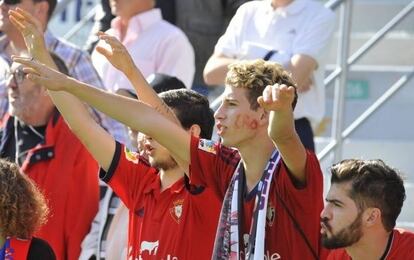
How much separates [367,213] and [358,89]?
15.3 ft

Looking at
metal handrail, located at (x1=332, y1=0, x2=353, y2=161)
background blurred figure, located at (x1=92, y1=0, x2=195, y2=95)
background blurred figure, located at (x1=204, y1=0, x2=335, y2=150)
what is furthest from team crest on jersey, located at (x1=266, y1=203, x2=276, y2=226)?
metal handrail, located at (x1=332, y1=0, x2=353, y2=161)

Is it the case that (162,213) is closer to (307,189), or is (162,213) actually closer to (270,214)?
(270,214)

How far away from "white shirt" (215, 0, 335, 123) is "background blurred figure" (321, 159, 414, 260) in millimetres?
1852

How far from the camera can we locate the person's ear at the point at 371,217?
16.6ft

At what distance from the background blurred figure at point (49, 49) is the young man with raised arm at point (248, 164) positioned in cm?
187

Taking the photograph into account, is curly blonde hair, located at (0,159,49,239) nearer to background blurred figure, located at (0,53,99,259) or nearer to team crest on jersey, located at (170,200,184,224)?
team crest on jersey, located at (170,200,184,224)

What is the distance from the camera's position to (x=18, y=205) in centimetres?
522

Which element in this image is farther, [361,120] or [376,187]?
[361,120]

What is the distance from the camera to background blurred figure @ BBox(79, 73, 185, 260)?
20.6ft

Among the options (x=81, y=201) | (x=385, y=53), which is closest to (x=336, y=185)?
(x=81, y=201)

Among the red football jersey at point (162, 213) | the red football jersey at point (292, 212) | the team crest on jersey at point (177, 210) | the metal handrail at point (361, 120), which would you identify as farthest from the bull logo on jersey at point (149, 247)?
the metal handrail at point (361, 120)

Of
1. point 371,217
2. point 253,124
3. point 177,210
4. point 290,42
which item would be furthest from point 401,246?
point 290,42

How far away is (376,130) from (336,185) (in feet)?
14.3

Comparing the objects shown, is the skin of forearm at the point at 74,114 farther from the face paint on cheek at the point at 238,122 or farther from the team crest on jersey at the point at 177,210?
the face paint on cheek at the point at 238,122
